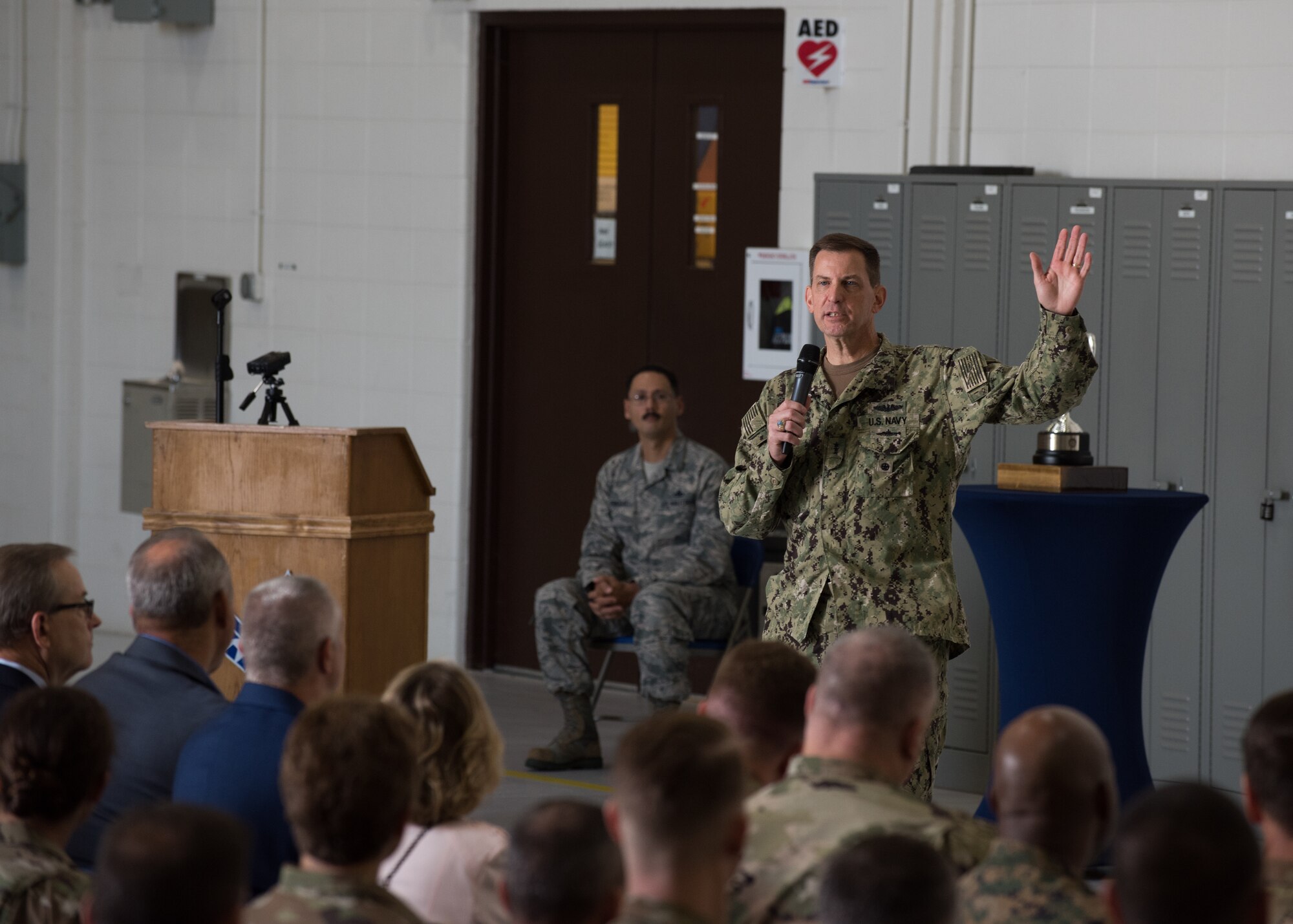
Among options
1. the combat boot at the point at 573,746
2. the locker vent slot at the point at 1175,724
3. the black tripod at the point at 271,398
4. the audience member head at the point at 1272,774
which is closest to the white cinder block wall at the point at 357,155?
the combat boot at the point at 573,746

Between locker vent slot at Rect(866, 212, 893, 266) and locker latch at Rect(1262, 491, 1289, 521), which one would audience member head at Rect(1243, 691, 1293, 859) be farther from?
locker vent slot at Rect(866, 212, 893, 266)

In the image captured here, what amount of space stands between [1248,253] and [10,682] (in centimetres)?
389

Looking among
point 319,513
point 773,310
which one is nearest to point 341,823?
point 319,513

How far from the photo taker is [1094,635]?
14.6 ft

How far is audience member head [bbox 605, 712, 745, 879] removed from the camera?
1.81m

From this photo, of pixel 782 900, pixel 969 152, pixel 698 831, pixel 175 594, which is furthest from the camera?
pixel 969 152

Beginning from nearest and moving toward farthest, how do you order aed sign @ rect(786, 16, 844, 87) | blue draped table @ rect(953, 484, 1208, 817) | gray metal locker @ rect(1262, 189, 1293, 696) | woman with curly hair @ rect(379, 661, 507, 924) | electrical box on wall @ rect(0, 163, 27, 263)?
woman with curly hair @ rect(379, 661, 507, 924), blue draped table @ rect(953, 484, 1208, 817), gray metal locker @ rect(1262, 189, 1293, 696), aed sign @ rect(786, 16, 844, 87), electrical box on wall @ rect(0, 163, 27, 263)

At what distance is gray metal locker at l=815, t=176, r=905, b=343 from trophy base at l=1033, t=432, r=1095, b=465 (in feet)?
3.69

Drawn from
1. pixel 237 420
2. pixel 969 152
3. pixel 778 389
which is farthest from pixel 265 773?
pixel 237 420

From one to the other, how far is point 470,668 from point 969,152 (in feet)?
9.76

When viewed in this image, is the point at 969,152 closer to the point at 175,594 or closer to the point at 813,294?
the point at 813,294

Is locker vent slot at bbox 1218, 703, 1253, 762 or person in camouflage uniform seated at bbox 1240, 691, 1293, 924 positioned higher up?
person in camouflage uniform seated at bbox 1240, 691, 1293, 924

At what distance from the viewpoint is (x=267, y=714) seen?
2.65 m

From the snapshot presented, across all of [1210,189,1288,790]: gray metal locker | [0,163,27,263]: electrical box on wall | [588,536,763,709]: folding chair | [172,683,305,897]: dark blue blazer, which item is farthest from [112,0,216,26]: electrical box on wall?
[172,683,305,897]: dark blue blazer
